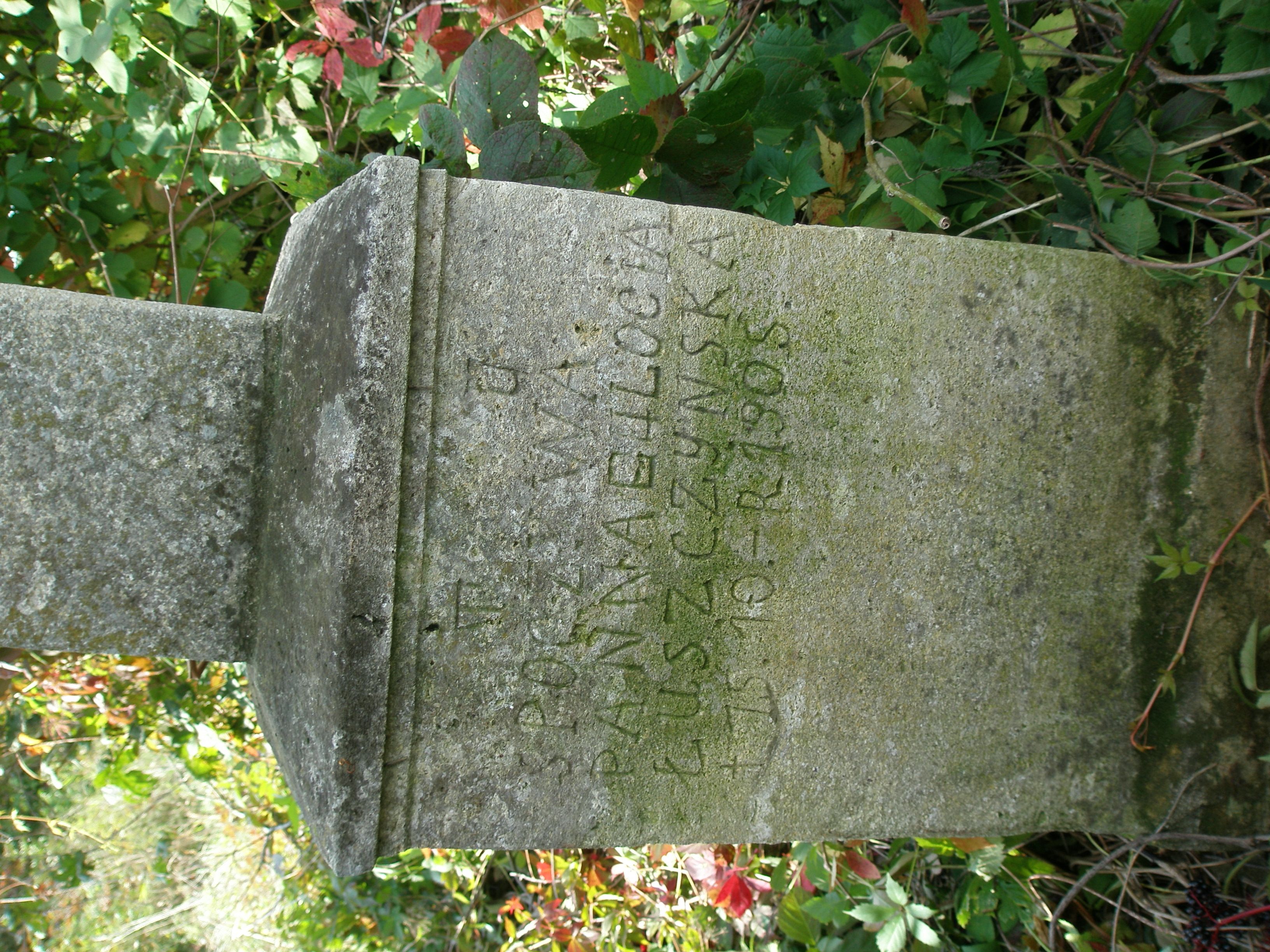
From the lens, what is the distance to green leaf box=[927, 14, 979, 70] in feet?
6.19

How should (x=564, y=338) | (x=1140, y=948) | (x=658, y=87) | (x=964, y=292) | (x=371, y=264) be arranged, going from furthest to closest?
(x=1140, y=948) < (x=658, y=87) < (x=964, y=292) < (x=564, y=338) < (x=371, y=264)

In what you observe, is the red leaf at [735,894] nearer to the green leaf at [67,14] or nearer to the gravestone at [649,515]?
the gravestone at [649,515]

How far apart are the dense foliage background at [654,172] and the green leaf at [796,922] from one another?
0.02m

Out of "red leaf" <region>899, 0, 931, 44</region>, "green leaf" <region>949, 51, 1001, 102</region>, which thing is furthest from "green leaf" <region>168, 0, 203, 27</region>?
"green leaf" <region>949, 51, 1001, 102</region>

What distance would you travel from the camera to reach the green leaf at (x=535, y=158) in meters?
1.63

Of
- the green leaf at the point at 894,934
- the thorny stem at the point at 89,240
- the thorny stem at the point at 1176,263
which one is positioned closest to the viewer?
the thorny stem at the point at 1176,263

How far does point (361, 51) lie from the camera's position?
233cm

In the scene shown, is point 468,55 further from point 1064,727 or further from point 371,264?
point 1064,727

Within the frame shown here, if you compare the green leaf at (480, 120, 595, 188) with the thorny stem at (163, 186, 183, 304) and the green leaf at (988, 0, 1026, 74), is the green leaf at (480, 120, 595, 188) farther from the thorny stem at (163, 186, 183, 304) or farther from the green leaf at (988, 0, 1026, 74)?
the thorny stem at (163, 186, 183, 304)

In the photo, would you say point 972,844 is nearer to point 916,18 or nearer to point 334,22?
point 916,18

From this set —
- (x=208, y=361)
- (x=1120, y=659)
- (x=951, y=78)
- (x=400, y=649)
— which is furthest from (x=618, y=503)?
(x=951, y=78)

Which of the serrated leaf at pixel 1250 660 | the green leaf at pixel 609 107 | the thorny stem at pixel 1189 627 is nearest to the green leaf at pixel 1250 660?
the serrated leaf at pixel 1250 660

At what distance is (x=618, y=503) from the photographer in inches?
59.6

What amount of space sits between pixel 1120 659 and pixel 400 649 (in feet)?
4.30
